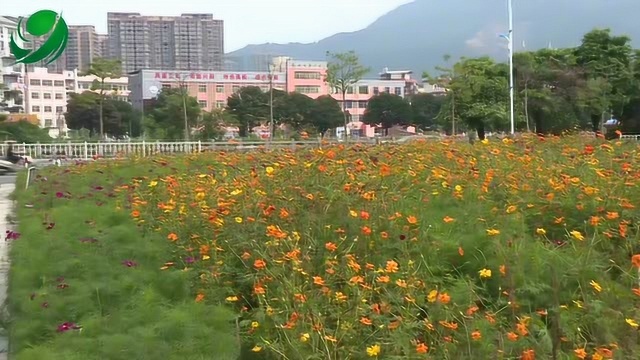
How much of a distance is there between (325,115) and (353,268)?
39.3 meters

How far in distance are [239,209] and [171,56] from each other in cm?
7214

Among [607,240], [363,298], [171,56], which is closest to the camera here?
[363,298]

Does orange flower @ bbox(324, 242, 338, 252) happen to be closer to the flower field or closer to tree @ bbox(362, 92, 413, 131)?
the flower field

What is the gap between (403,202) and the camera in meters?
3.38

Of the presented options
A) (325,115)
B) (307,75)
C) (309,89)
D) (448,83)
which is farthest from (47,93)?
(448,83)

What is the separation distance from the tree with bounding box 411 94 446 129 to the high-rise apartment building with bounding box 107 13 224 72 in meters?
27.6

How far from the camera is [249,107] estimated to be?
132ft

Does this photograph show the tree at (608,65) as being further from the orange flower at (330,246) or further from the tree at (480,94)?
the orange flower at (330,246)

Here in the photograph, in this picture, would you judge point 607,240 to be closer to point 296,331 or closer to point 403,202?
point 403,202


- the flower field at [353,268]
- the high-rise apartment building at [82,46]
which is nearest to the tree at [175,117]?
the flower field at [353,268]

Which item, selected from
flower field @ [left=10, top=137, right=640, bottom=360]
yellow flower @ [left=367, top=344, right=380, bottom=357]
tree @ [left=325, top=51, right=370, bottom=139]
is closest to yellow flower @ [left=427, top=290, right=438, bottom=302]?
flower field @ [left=10, top=137, right=640, bottom=360]

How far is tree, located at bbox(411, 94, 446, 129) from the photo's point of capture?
1886 inches

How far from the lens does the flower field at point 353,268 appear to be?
7.39 feet

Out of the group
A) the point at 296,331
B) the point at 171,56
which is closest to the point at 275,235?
the point at 296,331
